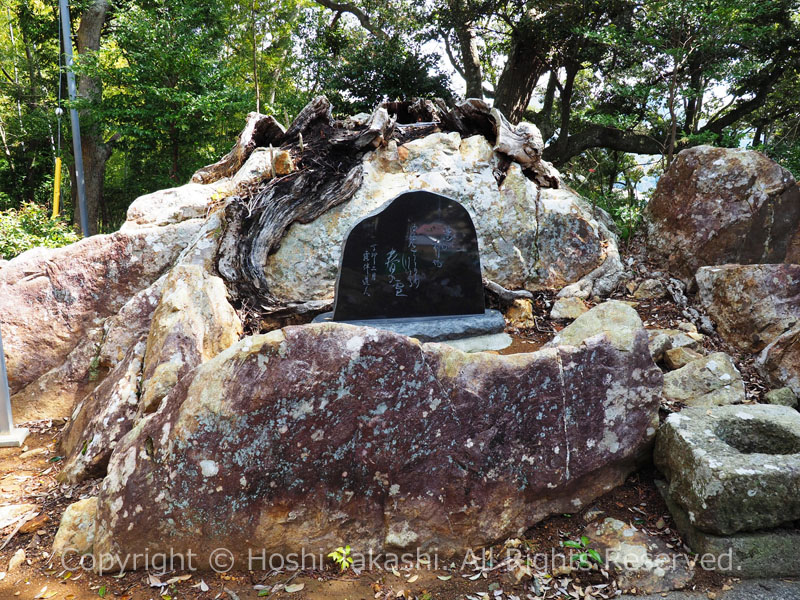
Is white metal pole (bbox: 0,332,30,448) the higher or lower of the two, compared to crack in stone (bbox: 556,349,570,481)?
lower

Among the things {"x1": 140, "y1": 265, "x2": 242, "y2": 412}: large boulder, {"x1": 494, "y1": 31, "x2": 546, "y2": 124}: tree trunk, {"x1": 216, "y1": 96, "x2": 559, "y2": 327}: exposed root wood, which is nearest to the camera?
{"x1": 140, "y1": 265, "x2": 242, "y2": 412}: large boulder

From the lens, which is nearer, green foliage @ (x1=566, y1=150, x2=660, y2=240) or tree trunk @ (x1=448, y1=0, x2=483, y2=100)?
green foliage @ (x1=566, y1=150, x2=660, y2=240)

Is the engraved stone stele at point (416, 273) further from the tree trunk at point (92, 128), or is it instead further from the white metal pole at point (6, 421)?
the tree trunk at point (92, 128)

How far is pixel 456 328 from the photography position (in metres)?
4.88

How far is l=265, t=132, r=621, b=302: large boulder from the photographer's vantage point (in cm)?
569

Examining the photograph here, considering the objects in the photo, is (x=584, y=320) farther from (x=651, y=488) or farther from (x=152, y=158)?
(x=152, y=158)

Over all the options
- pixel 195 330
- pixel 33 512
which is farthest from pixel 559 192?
pixel 33 512

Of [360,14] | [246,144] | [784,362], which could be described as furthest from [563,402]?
[360,14]

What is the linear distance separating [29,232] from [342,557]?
818 cm

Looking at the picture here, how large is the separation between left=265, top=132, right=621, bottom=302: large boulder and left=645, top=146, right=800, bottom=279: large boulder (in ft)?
2.71

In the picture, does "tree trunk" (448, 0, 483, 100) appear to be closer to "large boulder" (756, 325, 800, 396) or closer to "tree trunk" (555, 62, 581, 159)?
"tree trunk" (555, 62, 581, 159)

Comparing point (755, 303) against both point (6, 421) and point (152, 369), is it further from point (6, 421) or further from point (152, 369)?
point (6, 421)

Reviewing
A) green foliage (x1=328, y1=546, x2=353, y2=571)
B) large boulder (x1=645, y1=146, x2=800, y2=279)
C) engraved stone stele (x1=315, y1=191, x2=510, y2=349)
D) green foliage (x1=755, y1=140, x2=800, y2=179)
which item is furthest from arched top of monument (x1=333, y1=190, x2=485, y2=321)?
green foliage (x1=755, y1=140, x2=800, y2=179)

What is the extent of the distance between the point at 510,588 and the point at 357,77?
9.73 metres
